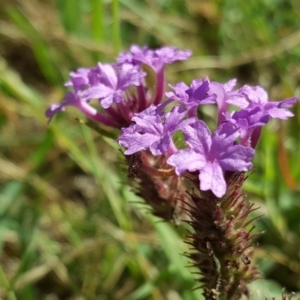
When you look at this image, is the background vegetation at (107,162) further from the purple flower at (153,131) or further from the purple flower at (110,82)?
the purple flower at (153,131)

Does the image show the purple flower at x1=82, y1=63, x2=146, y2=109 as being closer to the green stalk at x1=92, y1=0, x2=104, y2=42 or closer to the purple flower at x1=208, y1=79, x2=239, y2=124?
the purple flower at x1=208, y1=79, x2=239, y2=124

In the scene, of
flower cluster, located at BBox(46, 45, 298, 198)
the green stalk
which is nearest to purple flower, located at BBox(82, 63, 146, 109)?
flower cluster, located at BBox(46, 45, 298, 198)

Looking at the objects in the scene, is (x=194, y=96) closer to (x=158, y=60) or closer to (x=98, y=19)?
(x=158, y=60)

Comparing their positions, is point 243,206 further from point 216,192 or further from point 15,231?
point 15,231

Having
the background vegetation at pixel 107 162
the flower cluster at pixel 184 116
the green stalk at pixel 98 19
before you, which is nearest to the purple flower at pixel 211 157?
the flower cluster at pixel 184 116

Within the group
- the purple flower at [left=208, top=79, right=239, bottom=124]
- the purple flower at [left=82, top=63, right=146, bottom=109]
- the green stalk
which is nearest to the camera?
the purple flower at [left=208, top=79, right=239, bottom=124]

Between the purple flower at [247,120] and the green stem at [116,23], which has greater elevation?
the green stem at [116,23]

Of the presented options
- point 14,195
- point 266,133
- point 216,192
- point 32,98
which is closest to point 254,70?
point 266,133
